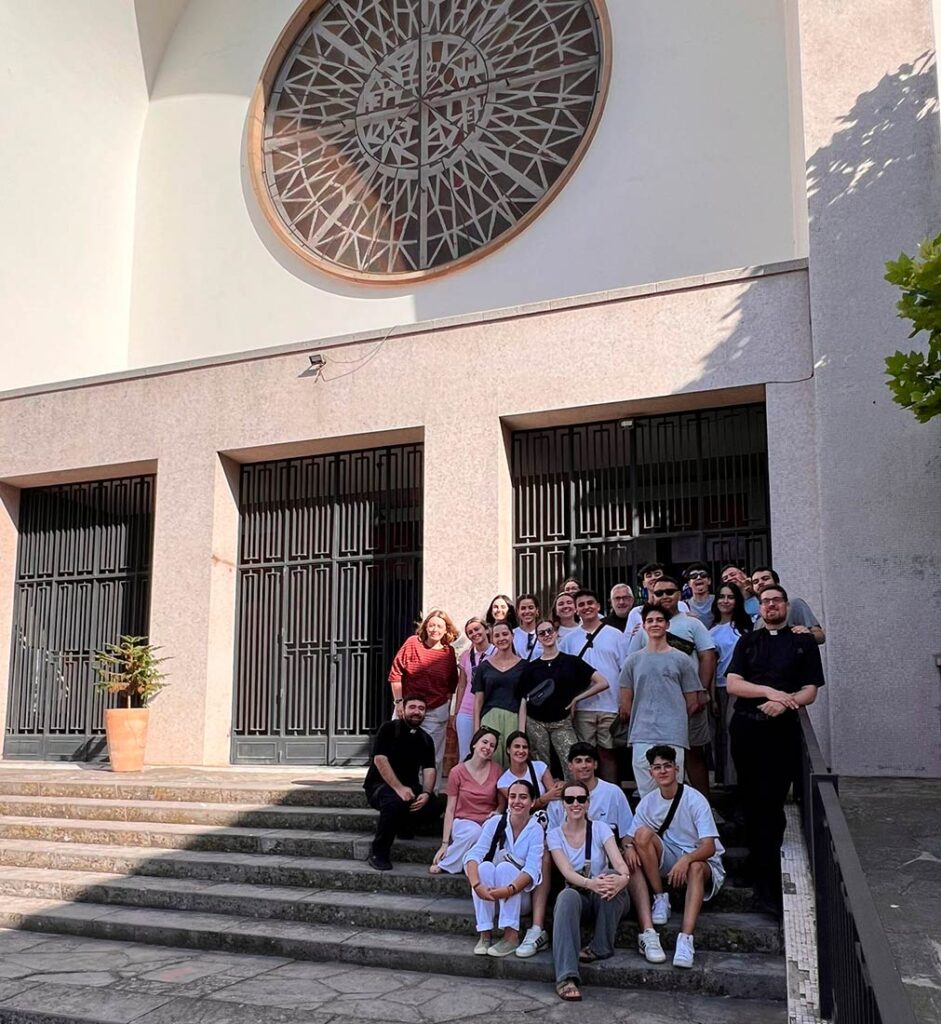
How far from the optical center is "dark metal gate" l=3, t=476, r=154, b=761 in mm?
12141

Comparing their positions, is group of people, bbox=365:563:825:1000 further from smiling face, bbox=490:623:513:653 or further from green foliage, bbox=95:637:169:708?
green foliage, bbox=95:637:169:708

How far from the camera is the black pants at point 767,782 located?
19.2ft

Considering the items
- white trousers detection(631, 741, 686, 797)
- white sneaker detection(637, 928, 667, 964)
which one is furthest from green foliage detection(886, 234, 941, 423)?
white sneaker detection(637, 928, 667, 964)

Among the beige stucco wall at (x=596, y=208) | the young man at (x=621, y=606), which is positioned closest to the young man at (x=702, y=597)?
the young man at (x=621, y=606)

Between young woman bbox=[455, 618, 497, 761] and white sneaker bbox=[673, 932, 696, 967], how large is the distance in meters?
2.53

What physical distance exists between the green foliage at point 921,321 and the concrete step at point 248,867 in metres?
3.11

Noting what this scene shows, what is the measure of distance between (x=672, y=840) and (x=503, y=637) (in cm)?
200

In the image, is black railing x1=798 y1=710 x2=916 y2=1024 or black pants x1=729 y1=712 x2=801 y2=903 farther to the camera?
black pants x1=729 y1=712 x2=801 y2=903

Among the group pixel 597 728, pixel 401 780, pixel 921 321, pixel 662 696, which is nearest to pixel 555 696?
pixel 597 728

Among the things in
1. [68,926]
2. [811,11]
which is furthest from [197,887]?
[811,11]

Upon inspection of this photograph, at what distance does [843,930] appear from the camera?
3.45 meters

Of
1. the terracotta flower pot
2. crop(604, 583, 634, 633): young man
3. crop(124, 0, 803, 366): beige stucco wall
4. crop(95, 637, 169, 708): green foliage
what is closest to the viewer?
crop(604, 583, 634, 633): young man

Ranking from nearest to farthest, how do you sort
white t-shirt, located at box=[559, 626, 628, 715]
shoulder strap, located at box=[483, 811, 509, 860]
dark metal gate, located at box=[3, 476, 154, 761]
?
1. shoulder strap, located at box=[483, 811, 509, 860]
2. white t-shirt, located at box=[559, 626, 628, 715]
3. dark metal gate, located at box=[3, 476, 154, 761]

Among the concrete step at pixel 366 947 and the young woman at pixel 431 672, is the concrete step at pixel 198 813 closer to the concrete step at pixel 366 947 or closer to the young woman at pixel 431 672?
the young woman at pixel 431 672
